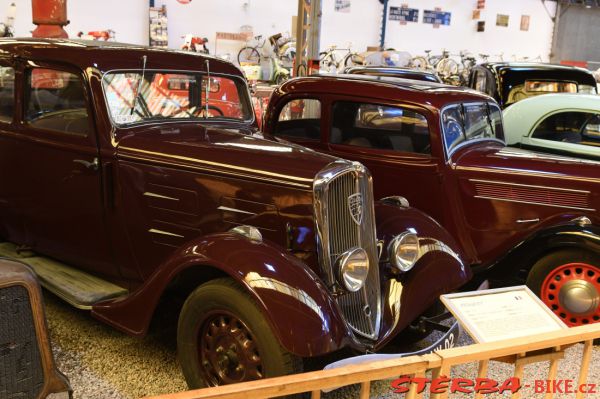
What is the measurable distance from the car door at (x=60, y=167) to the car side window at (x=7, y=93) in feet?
0.35

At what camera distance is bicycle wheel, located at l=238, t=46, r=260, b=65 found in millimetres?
12953

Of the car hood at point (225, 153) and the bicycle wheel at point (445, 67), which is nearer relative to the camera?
the car hood at point (225, 153)

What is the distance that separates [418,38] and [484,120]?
11953 mm

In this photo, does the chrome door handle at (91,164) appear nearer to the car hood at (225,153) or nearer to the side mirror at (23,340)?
the car hood at (225,153)

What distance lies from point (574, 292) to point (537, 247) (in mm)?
348

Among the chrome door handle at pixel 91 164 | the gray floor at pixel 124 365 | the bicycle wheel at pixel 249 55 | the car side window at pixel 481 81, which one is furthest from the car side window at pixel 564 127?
the bicycle wheel at pixel 249 55

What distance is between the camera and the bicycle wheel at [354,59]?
1308cm

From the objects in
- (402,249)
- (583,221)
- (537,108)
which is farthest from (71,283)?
(537,108)

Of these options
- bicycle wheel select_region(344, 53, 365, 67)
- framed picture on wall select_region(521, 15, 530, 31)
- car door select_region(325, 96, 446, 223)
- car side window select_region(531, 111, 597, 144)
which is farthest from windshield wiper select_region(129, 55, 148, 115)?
framed picture on wall select_region(521, 15, 530, 31)

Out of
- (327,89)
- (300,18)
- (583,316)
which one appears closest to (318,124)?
(327,89)

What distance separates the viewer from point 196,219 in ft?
9.82

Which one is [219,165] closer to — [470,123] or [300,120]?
[300,120]

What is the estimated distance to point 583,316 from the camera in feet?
12.0

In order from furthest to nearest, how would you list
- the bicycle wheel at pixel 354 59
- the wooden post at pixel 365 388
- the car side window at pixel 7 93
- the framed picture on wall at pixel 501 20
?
the framed picture on wall at pixel 501 20
the bicycle wheel at pixel 354 59
the car side window at pixel 7 93
the wooden post at pixel 365 388
